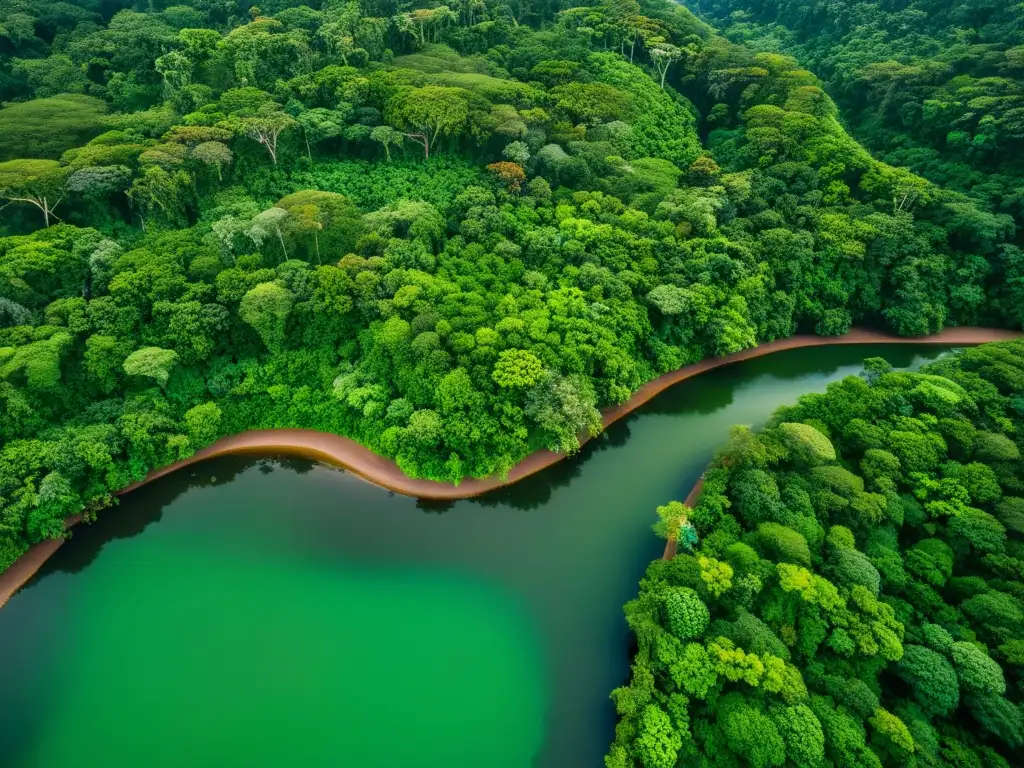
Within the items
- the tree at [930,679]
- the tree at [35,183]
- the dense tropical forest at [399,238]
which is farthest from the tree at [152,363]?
the tree at [930,679]

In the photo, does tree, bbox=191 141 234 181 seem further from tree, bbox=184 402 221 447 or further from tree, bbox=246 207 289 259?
tree, bbox=184 402 221 447

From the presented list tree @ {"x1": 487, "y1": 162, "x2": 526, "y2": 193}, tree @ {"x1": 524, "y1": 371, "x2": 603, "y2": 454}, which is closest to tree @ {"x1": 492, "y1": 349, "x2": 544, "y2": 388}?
tree @ {"x1": 524, "y1": 371, "x2": 603, "y2": 454}

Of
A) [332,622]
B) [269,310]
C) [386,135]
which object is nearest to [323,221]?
[269,310]

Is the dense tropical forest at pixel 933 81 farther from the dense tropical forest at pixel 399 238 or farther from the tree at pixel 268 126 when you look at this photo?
the tree at pixel 268 126

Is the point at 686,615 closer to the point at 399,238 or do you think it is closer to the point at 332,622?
the point at 332,622

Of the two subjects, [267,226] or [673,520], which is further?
[267,226]

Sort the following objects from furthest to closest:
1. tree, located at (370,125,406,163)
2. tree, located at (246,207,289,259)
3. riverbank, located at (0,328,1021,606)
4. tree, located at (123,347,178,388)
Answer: tree, located at (370,125,406,163)
tree, located at (246,207,289,259)
tree, located at (123,347,178,388)
riverbank, located at (0,328,1021,606)
